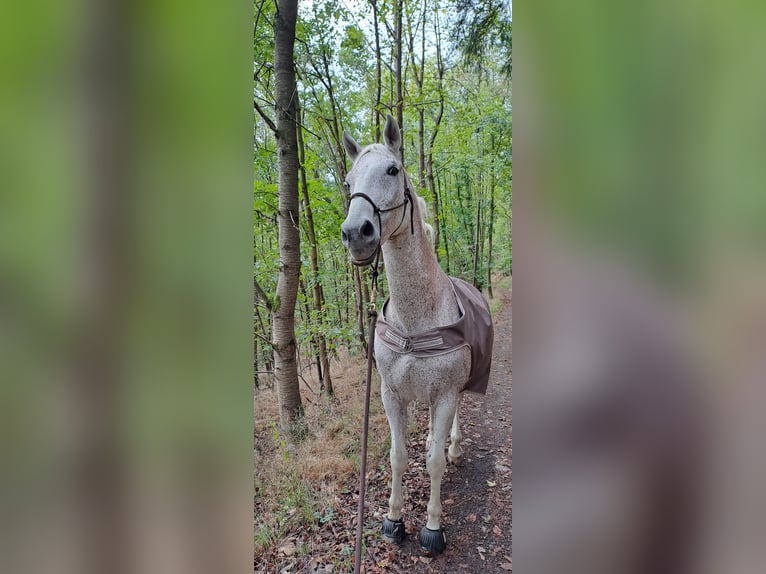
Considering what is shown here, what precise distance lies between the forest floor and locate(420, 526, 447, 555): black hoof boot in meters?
0.02

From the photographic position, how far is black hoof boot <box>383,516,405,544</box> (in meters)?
1.56

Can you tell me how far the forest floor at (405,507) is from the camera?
1448 mm

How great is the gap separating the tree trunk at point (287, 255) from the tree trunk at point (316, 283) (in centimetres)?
7

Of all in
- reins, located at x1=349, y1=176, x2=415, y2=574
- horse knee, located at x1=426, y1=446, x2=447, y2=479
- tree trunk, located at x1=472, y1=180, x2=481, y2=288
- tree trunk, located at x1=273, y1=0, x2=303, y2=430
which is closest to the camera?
reins, located at x1=349, y1=176, x2=415, y2=574

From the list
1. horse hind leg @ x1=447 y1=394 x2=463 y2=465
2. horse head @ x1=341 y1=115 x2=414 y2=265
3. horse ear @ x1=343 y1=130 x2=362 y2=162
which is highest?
horse ear @ x1=343 y1=130 x2=362 y2=162

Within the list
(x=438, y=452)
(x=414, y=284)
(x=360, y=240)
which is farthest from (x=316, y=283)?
(x=438, y=452)

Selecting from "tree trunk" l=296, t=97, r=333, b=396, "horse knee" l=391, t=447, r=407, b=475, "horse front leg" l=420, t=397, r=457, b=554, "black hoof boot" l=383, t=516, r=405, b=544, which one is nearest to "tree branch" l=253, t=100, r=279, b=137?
"tree trunk" l=296, t=97, r=333, b=396

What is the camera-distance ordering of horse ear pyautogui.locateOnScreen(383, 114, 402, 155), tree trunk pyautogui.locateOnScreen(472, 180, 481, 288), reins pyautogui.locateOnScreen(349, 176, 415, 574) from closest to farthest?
reins pyautogui.locateOnScreen(349, 176, 415, 574), horse ear pyautogui.locateOnScreen(383, 114, 402, 155), tree trunk pyautogui.locateOnScreen(472, 180, 481, 288)

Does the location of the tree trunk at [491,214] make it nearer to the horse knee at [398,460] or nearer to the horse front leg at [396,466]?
the horse front leg at [396,466]

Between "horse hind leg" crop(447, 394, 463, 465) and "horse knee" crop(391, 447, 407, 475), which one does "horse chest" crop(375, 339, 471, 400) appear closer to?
"horse knee" crop(391, 447, 407, 475)

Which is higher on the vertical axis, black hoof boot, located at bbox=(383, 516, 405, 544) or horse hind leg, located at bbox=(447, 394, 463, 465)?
horse hind leg, located at bbox=(447, 394, 463, 465)

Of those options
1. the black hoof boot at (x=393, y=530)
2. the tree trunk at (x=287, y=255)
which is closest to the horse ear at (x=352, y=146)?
the tree trunk at (x=287, y=255)
